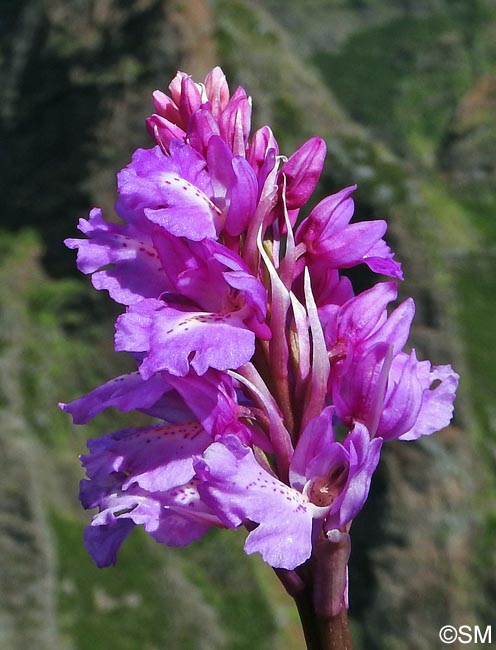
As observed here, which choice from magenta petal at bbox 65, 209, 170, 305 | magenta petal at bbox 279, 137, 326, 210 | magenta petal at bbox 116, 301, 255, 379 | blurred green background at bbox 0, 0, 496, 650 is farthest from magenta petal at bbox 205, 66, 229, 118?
blurred green background at bbox 0, 0, 496, 650

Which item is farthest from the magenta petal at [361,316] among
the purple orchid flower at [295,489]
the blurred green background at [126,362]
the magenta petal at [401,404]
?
the blurred green background at [126,362]

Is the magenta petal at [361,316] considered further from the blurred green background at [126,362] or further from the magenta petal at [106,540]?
the blurred green background at [126,362]

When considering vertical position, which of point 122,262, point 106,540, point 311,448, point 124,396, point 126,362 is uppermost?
point 126,362

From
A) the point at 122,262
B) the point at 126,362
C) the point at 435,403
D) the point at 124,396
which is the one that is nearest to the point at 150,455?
the point at 124,396

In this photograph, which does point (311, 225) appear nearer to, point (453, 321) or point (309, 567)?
point (309, 567)

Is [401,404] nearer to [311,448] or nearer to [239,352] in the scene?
[311,448]

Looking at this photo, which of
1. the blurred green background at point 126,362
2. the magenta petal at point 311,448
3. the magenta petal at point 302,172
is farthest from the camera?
the blurred green background at point 126,362

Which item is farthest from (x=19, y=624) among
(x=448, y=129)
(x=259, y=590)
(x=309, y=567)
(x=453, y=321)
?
(x=448, y=129)

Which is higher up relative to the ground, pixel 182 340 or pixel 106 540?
pixel 182 340
